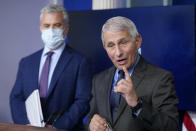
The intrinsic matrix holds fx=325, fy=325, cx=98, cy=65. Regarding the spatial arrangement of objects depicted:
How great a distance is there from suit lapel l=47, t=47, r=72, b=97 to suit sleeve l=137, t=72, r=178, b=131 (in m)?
1.03

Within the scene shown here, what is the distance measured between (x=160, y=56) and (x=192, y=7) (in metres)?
0.52

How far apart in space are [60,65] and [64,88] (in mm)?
199

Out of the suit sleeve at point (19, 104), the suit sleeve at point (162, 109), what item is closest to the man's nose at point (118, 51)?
the suit sleeve at point (162, 109)

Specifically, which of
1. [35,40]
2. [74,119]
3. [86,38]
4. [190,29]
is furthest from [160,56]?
[35,40]

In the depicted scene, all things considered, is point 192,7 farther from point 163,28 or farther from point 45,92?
point 45,92

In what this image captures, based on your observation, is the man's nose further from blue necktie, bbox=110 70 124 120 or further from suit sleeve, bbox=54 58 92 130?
suit sleeve, bbox=54 58 92 130

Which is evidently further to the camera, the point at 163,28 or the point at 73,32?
the point at 73,32

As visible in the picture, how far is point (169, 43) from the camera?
298cm

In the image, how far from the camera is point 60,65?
2711mm

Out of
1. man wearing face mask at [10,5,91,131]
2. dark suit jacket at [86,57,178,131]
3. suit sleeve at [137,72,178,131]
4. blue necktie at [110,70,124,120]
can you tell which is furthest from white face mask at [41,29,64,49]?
suit sleeve at [137,72,178,131]

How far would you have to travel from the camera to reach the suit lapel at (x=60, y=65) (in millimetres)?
2660

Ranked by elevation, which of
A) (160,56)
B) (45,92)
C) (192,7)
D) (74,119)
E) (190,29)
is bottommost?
(74,119)

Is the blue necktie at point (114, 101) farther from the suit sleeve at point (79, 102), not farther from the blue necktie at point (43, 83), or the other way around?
the blue necktie at point (43, 83)

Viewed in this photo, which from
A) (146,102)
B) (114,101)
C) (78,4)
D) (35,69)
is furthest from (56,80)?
(78,4)
